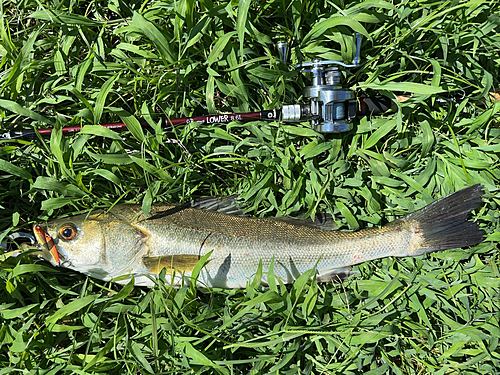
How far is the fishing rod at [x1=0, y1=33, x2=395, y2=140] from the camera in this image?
2.45 metres

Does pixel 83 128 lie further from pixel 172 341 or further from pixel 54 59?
pixel 172 341

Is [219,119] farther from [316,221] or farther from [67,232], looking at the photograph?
[67,232]

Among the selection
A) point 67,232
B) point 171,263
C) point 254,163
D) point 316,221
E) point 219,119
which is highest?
point 219,119

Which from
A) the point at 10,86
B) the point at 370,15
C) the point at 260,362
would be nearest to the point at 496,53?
the point at 370,15

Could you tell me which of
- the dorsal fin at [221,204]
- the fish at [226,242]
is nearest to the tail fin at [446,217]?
the fish at [226,242]

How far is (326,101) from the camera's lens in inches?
95.7

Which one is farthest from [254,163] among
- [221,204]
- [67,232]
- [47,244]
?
[47,244]

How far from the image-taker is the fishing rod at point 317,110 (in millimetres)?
2445

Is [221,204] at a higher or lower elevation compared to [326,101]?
lower

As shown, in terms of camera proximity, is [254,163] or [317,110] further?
[254,163]

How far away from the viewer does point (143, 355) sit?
253cm

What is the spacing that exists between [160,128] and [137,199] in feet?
1.98

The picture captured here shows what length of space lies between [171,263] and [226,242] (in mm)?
401

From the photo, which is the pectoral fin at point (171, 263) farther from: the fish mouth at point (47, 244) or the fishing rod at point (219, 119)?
the fishing rod at point (219, 119)
